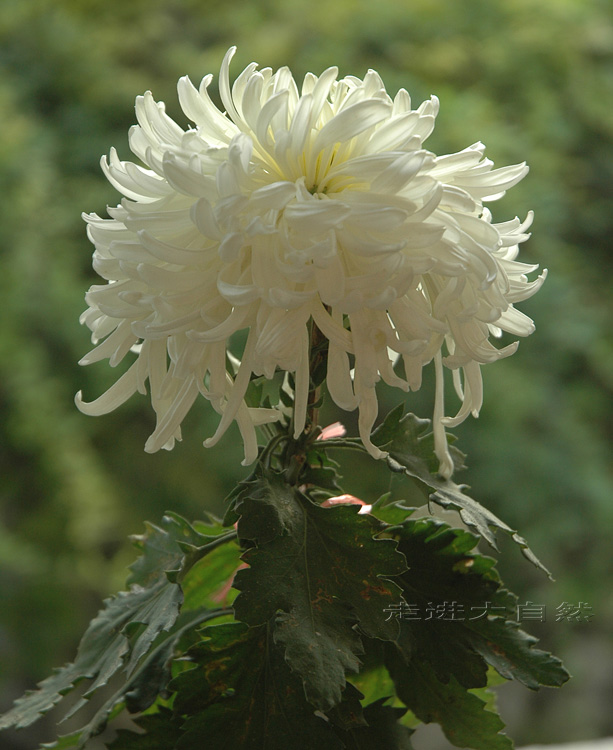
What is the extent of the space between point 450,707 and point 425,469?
0.62 feet

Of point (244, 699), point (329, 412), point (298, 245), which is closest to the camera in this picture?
point (298, 245)

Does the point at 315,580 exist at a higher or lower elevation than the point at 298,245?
lower

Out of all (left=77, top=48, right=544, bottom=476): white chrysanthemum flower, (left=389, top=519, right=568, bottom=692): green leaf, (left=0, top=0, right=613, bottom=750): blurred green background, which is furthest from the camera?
(left=0, top=0, right=613, bottom=750): blurred green background

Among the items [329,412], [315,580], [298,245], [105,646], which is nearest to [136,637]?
[105,646]

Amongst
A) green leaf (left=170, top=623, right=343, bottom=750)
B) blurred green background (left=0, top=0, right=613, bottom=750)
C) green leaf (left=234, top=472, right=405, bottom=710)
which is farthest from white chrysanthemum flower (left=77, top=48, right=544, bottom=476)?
blurred green background (left=0, top=0, right=613, bottom=750)

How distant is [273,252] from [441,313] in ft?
0.36

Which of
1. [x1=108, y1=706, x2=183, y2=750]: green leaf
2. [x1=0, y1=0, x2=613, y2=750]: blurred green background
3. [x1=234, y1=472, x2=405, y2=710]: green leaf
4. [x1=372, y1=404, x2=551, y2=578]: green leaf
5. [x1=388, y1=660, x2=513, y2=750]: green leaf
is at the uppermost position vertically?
[x1=0, y1=0, x2=613, y2=750]: blurred green background

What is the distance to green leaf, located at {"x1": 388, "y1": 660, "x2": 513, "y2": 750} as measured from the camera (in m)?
0.60

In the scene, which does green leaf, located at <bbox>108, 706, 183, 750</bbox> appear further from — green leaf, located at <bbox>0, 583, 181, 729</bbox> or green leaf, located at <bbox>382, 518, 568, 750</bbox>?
green leaf, located at <bbox>382, 518, 568, 750</bbox>

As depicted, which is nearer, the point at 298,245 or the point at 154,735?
the point at 298,245

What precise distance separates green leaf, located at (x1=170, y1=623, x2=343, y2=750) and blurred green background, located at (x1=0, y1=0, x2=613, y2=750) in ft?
4.61

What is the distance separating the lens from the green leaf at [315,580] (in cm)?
47

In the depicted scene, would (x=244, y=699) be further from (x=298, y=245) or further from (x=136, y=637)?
(x=298, y=245)

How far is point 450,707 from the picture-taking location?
608 millimetres
